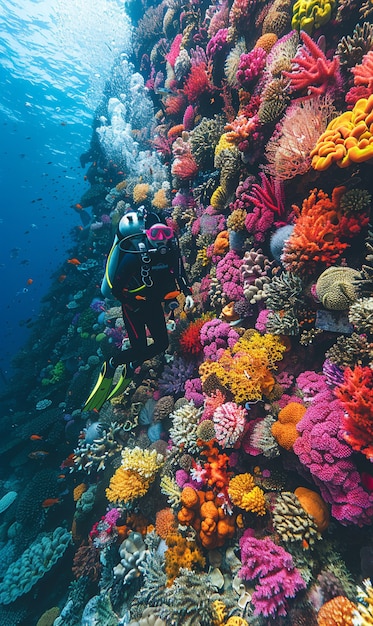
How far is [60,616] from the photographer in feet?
19.9

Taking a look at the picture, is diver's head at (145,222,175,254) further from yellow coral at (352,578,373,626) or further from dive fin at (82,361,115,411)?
yellow coral at (352,578,373,626)

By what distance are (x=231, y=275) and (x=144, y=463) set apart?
3676 mm

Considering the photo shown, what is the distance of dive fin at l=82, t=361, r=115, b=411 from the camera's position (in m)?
5.55

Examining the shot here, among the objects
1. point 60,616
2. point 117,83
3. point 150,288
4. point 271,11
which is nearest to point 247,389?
point 150,288

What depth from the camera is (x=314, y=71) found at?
4.02 metres

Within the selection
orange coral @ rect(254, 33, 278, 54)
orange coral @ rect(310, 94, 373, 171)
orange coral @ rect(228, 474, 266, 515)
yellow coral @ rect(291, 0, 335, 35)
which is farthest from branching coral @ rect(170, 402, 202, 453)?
orange coral @ rect(254, 33, 278, 54)

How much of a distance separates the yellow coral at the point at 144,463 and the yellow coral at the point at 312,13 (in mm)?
7549

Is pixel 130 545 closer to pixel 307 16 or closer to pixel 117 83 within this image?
pixel 307 16

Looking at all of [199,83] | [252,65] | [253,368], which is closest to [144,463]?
[253,368]

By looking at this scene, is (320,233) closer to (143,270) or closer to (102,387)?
(143,270)

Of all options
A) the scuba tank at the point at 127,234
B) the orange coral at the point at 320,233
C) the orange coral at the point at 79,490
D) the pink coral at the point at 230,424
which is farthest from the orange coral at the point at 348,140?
the orange coral at the point at 79,490

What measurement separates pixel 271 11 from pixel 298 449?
7879 mm

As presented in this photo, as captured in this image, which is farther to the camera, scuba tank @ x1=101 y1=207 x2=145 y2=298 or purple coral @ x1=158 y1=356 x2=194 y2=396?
purple coral @ x1=158 y1=356 x2=194 y2=396

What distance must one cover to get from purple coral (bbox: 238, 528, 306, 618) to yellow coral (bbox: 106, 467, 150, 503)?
2073 millimetres
